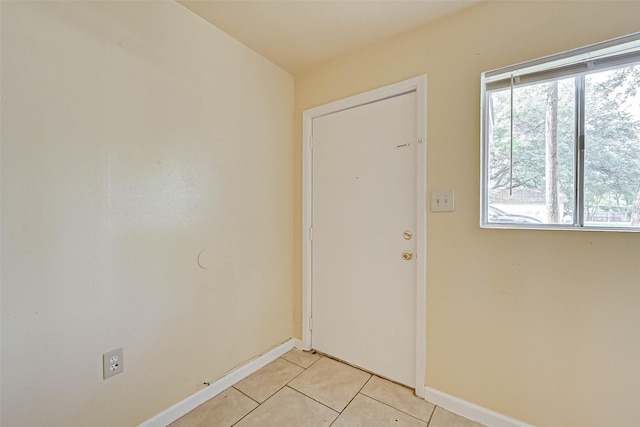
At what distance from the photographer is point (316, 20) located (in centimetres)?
158

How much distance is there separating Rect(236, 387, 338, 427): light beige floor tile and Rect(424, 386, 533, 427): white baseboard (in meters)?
0.61

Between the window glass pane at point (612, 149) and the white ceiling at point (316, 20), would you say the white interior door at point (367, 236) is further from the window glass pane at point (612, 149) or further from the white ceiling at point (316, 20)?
the window glass pane at point (612, 149)

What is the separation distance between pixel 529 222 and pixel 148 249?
2.07 m

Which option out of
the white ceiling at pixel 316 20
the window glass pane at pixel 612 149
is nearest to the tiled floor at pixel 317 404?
the window glass pane at pixel 612 149

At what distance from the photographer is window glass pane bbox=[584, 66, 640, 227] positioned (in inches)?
46.9

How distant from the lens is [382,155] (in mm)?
1806

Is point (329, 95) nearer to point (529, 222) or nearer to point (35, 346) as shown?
point (529, 222)

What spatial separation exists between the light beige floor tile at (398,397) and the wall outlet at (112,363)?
1.39 m

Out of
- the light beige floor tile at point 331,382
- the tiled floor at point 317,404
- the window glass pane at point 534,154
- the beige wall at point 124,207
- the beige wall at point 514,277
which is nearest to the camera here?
the beige wall at point 124,207

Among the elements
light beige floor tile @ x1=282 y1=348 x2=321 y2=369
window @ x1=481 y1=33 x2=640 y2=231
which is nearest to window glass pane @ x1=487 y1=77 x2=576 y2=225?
window @ x1=481 y1=33 x2=640 y2=231

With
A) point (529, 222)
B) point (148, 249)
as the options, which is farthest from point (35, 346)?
point (529, 222)

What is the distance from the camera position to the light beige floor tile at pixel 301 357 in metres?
2.01

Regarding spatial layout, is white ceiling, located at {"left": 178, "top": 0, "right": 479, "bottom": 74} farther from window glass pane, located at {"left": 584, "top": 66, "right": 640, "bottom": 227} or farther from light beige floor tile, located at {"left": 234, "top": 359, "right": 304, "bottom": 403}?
light beige floor tile, located at {"left": 234, "top": 359, "right": 304, "bottom": 403}

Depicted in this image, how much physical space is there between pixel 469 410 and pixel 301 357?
1180 mm
